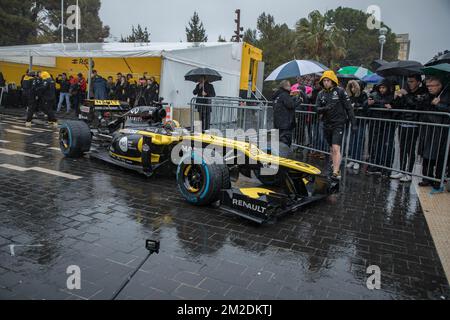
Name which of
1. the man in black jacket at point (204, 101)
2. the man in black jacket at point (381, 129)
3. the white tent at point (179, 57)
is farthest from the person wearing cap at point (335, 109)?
the white tent at point (179, 57)

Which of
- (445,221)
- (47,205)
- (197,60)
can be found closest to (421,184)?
(445,221)

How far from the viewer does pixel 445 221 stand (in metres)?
5.11

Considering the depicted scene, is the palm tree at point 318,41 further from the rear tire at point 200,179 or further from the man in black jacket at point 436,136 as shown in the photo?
the rear tire at point 200,179

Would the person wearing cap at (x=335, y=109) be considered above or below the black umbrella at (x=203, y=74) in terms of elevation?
below

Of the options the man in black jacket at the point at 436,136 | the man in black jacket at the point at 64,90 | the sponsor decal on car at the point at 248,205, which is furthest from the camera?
the man in black jacket at the point at 64,90

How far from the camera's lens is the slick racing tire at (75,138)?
7.54 m

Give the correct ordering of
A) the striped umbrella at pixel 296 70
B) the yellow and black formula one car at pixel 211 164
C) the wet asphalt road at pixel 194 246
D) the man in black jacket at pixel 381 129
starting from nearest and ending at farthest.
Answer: the wet asphalt road at pixel 194 246
the yellow and black formula one car at pixel 211 164
the man in black jacket at pixel 381 129
the striped umbrella at pixel 296 70

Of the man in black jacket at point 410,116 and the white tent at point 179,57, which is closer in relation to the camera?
the man in black jacket at point 410,116

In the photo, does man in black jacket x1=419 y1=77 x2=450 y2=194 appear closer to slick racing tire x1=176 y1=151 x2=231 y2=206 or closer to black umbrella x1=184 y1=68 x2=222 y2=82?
slick racing tire x1=176 y1=151 x2=231 y2=206

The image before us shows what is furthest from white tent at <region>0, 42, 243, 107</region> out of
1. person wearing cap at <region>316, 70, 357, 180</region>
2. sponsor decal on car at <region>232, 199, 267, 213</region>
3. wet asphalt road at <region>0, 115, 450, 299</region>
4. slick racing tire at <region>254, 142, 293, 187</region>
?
sponsor decal on car at <region>232, 199, 267, 213</region>

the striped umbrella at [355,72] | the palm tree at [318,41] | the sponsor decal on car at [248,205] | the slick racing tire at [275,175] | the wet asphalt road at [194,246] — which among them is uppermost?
the palm tree at [318,41]

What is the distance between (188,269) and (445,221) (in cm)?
369

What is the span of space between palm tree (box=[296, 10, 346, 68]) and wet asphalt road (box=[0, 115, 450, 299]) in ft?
128

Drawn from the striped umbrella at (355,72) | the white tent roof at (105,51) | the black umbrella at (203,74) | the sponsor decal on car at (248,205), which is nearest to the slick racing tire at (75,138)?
the sponsor decal on car at (248,205)
